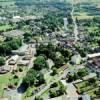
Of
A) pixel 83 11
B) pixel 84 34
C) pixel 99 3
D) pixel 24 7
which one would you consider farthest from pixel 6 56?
pixel 99 3

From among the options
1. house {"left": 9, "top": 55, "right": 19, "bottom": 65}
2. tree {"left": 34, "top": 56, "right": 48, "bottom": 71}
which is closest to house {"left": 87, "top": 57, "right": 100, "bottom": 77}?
tree {"left": 34, "top": 56, "right": 48, "bottom": 71}

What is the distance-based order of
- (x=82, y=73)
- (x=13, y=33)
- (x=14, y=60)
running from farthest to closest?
(x=13, y=33) → (x=14, y=60) → (x=82, y=73)

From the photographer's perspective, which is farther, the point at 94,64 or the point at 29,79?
the point at 94,64

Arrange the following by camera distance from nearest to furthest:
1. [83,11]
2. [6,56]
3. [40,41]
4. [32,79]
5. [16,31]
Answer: [32,79] < [6,56] < [40,41] < [16,31] < [83,11]

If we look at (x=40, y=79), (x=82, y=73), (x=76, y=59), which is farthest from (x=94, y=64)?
(x=40, y=79)

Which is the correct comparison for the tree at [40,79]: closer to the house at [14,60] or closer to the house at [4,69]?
the house at [4,69]

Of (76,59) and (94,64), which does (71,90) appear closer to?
(94,64)

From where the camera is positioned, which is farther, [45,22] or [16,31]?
[45,22]

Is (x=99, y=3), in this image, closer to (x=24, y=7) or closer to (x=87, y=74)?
(x=24, y=7)

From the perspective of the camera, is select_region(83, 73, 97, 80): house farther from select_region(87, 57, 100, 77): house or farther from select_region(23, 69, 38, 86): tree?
select_region(23, 69, 38, 86): tree

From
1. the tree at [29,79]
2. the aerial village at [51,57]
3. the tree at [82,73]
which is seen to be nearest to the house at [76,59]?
the aerial village at [51,57]

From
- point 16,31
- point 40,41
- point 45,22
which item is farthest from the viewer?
point 45,22
